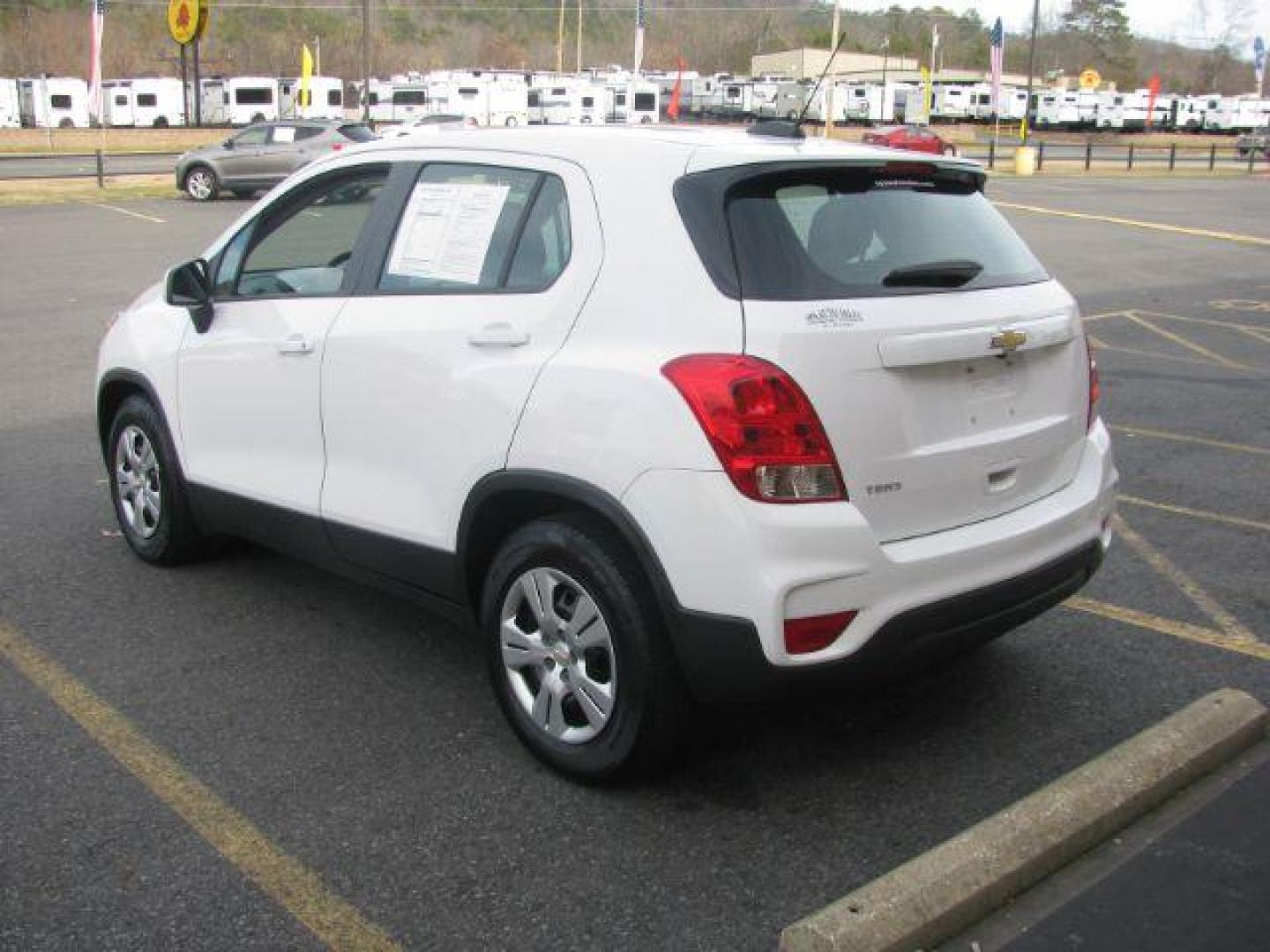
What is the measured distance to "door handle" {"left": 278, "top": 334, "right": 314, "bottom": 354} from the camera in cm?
449

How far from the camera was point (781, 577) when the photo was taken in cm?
327

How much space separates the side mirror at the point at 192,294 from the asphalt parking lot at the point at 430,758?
1.09m

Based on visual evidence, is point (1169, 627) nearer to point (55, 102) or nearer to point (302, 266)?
point (302, 266)

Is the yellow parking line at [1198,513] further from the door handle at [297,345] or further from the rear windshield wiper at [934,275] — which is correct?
the door handle at [297,345]

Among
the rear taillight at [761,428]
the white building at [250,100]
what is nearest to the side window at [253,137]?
the rear taillight at [761,428]

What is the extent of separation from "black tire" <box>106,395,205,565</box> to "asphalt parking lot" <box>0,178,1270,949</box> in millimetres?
104

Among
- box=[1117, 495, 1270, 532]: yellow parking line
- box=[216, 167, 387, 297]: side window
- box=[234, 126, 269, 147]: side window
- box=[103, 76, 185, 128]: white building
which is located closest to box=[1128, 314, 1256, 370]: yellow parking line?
box=[1117, 495, 1270, 532]: yellow parking line

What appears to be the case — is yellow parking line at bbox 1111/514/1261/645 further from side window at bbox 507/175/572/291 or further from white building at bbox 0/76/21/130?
white building at bbox 0/76/21/130

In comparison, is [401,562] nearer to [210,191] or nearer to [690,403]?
[690,403]

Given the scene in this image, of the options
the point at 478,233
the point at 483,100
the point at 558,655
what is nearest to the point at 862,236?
the point at 478,233

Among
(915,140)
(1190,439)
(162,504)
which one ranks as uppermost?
(915,140)

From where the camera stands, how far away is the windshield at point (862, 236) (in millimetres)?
3504

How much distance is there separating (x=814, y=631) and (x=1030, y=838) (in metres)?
0.72

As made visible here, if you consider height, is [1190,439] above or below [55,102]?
below
